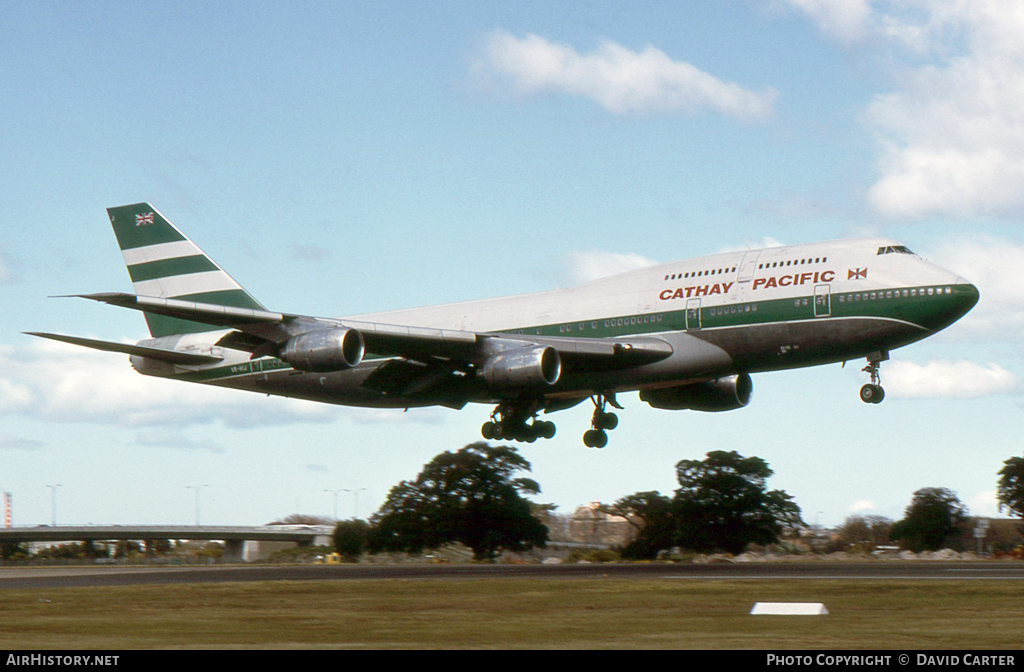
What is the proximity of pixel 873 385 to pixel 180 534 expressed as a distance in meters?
105

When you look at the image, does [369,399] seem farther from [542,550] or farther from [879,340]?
[542,550]

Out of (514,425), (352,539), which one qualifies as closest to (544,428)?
(514,425)

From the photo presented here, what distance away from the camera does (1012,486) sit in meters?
107

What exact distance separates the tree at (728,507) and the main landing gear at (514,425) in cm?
3018

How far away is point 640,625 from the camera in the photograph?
2091 centimetres

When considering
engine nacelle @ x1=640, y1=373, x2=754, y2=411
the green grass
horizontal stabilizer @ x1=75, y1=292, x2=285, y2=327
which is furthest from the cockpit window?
horizontal stabilizer @ x1=75, y1=292, x2=285, y2=327

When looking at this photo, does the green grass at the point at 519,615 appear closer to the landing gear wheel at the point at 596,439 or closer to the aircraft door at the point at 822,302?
the aircraft door at the point at 822,302

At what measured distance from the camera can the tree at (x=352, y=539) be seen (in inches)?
3081

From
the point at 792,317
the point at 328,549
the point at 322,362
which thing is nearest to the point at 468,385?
the point at 322,362

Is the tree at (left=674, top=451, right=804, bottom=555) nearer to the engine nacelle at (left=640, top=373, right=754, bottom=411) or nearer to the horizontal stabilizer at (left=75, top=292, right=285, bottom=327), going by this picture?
the engine nacelle at (left=640, top=373, right=754, bottom=411)

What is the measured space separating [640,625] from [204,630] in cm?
833

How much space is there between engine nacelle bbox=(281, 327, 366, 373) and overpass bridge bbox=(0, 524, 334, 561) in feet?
290

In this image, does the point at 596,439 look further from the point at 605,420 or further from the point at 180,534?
the point at 180,534

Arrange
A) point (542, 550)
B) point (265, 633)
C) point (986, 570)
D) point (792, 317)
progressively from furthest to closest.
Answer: point (542, 550), point (792, 317), point (986, 570), point (265, 633)
